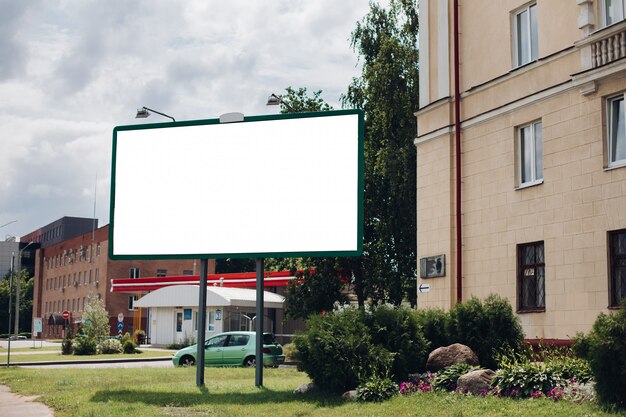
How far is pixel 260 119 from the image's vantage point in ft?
61.8

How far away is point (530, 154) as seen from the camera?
2188cm

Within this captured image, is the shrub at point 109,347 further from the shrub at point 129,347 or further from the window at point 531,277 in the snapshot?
the window at point 531,277

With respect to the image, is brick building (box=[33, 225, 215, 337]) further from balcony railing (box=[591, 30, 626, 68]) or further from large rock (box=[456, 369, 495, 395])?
large rock (box=[456, 369, 495, 395])

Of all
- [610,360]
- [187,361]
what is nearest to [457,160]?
[610,360]

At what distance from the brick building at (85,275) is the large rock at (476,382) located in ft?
202

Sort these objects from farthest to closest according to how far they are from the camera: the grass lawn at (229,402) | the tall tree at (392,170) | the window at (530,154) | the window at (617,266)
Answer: the tall tree at (392,170) < the window at (530,154) < the window at (617,266) < the grass lawn at (229,402)

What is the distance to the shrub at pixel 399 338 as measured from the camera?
16.4 m

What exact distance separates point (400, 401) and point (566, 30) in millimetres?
10995

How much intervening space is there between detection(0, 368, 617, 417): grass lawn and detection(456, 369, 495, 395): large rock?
1.08 ft

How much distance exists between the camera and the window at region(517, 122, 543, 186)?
2152cm

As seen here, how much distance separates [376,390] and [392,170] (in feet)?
71.6

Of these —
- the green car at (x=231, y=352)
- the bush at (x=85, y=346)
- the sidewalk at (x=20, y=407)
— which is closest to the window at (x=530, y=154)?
the sidewalk at (x=20, y=407)

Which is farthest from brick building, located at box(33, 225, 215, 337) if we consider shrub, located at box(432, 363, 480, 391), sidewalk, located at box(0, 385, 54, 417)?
shrub, located at box(432, 363, 480, 391)

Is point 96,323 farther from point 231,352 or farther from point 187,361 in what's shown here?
point 231,352
